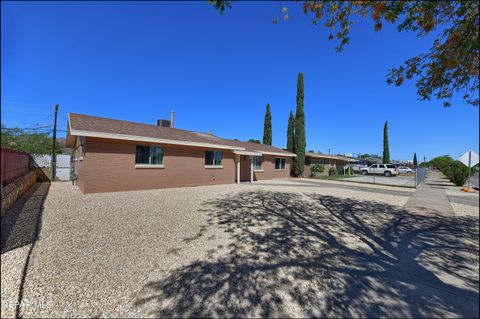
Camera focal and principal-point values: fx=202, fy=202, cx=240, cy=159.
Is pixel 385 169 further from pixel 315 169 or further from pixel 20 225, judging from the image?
pixel 20 225

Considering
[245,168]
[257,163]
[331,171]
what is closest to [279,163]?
[257,163]

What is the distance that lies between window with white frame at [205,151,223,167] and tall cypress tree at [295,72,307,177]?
Result: 40.3ft

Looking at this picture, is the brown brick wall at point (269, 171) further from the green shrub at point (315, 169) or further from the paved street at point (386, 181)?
the paved street at point (386, 181)

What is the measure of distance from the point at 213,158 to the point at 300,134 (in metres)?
13.3

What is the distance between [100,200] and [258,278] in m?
7.81

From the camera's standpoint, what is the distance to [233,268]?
130 inches

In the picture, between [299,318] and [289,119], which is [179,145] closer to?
[299,318]

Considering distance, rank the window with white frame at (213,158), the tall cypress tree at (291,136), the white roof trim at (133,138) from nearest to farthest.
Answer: the white roof trim at (133,138) < the window with white frame at (213,158) < the tall cypress tree at (291,136)

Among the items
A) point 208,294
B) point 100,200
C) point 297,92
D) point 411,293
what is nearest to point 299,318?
point 208,294

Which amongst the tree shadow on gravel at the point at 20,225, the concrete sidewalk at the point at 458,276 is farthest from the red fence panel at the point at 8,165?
the concrete sidewalk at the point at 458,276

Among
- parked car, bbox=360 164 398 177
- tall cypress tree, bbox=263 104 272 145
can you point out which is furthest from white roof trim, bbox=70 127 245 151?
parked car, bbox=360 164 398 177

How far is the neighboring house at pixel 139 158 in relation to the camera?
959cm

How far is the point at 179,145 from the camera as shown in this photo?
498 inches

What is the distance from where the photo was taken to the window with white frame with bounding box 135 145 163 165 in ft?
36.5
